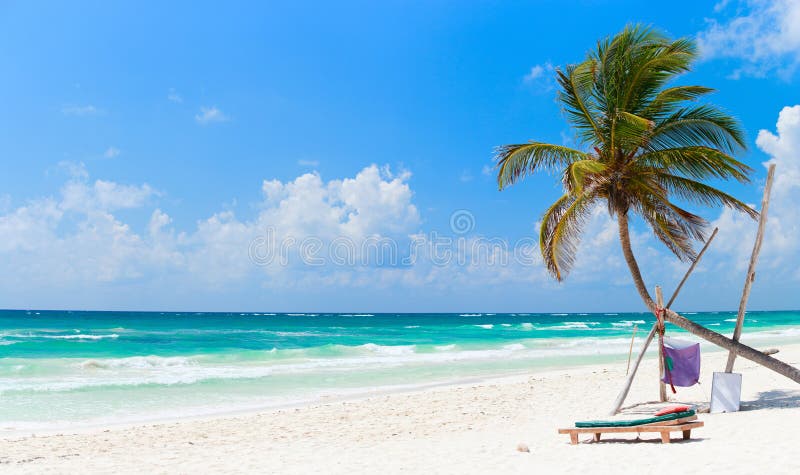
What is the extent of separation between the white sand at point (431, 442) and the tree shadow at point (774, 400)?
0.7 inches

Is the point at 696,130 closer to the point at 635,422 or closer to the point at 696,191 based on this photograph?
the point at 696,191

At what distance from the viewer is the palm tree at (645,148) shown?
9.17 metres

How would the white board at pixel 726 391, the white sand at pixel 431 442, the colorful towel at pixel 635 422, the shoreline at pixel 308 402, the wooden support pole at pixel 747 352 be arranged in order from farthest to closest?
the shoreline at pixel 308 402
the white board at pixel 726 391
the wooden support pole at pixel 747 352
the colorful towel at pixel 635 422
the white sand at pixel 431 442

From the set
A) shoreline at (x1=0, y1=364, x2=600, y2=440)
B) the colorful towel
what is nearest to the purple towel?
the colorful towel

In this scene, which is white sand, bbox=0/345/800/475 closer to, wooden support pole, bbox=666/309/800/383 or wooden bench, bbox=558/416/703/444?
wooden bench, bbox=558/416/703/444

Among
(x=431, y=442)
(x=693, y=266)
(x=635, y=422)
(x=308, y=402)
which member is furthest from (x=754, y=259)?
(x=308, y=402)

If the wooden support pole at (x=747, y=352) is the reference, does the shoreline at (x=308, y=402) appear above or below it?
below

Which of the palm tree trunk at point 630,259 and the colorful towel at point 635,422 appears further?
the palm tree trunk at point 630,259

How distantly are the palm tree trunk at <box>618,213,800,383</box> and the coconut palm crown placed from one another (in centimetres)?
3

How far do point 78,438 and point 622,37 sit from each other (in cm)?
1061

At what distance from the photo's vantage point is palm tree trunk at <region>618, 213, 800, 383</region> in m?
8.70

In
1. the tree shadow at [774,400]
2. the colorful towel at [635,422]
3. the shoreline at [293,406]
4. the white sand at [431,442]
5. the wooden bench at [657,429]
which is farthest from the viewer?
the shoreline at [293,406]

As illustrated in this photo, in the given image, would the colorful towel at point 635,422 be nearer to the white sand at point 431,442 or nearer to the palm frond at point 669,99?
the white sand at point 431,442

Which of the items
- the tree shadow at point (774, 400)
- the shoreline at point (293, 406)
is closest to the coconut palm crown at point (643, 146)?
the tree shadow at point (774, 400)
